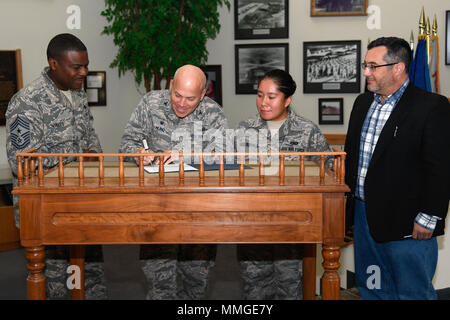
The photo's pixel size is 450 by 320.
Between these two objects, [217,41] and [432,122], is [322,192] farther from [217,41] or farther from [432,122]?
[217,41]

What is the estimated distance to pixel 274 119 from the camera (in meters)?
3.28

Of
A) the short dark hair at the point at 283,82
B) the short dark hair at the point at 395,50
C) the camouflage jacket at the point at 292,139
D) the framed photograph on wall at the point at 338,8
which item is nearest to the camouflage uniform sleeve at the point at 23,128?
the camouflage jacket at the point at 292,139

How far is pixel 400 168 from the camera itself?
9.06ft

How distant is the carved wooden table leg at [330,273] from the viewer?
2.48 m

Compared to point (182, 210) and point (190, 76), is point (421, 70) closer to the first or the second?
point (190, 76)

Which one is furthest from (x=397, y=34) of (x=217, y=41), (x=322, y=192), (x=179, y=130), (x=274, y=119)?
(x=322, y=192)

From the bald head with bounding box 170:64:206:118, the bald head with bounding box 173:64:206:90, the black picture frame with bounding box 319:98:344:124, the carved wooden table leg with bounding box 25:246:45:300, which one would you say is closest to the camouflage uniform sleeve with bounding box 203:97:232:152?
the bald head with bounding box 170:64:206:118

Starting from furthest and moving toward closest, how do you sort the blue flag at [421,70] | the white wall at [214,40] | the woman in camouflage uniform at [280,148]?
the white wall at [214,40]
the blue flag at [421,70]
the woman in camouflage uniform at [280,148]

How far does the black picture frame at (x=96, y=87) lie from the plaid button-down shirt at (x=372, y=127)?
392cm

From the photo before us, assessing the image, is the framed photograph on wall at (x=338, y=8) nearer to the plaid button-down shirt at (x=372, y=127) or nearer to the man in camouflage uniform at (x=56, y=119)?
the plaid button-down shirt at (x=372, y=127)

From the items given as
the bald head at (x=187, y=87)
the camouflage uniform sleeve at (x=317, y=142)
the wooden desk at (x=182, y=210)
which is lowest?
the wooden desk at (x=182, y=210)

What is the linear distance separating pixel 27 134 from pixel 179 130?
0.93 meters

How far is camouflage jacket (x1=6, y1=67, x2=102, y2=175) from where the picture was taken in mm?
3092

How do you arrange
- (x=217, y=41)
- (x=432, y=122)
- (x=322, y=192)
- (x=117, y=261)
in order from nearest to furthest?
(x=322, y=192)
(x=432, y=122)
(x=117, y=261)
(x=217, y=41)
